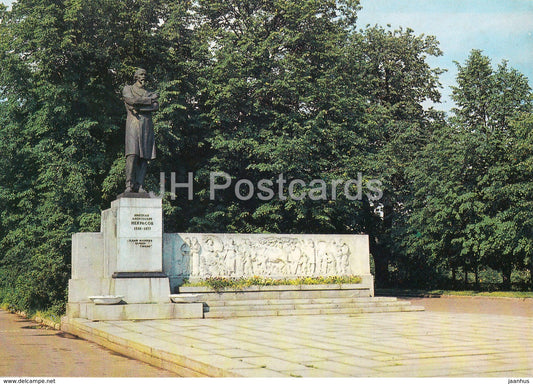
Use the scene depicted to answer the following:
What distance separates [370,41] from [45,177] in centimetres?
2201

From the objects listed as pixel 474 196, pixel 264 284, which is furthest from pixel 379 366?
pixel 474 196

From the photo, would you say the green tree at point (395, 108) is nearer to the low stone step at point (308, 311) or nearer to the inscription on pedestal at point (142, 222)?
the low stone step at point (308, 311)

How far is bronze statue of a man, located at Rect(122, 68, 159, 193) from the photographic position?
19.0 metres

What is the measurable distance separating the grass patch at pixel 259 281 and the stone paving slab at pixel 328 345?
2.92 m

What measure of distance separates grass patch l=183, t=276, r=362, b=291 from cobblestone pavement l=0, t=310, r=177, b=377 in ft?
16.9

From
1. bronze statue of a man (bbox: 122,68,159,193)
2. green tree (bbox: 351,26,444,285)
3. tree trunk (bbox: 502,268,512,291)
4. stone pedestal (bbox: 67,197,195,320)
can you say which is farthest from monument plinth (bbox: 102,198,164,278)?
tree trunk (bbox: 502,268,512,291)

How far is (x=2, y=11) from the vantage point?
100ft

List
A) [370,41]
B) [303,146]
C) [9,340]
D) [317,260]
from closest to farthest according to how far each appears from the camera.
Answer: [9,340] → [317,260] → [303,146] → [370,41]

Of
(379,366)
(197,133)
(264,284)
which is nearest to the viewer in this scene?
(379,366)

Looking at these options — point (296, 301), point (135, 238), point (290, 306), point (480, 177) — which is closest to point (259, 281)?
point (296, 301)

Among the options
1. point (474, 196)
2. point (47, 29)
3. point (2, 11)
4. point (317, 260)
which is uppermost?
point (2, 11)

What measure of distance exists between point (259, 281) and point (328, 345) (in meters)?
9.87

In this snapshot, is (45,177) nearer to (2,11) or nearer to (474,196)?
(2,11)

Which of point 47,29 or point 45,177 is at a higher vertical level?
point 47,29
